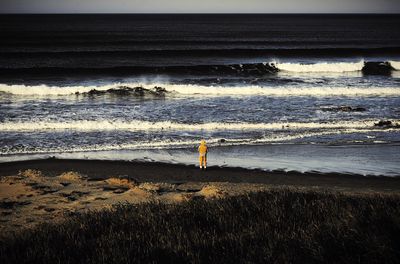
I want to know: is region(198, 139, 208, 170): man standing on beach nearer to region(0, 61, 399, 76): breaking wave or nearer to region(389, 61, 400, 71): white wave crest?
region(0, 61, 399, 76): breaking wave

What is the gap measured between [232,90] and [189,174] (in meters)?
16.2

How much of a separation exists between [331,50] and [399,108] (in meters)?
31.3

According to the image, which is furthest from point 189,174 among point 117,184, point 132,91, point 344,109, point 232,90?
point 132,91

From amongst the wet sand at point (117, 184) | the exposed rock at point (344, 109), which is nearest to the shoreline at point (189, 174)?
the wet sand at point (117, 184)

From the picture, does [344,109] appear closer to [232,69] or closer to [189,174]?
[189,174]

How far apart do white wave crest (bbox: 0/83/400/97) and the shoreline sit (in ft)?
46.9

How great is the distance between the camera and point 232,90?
2803 centimetres

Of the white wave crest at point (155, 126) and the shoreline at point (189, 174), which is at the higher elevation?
the white wave crest at point (155, 126)

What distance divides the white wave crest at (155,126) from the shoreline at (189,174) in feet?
15.0

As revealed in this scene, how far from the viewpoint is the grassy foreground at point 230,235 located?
13.8ft

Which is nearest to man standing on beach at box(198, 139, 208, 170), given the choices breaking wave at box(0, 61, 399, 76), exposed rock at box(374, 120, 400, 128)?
exposed rock at box(374, 120, 400, 128)

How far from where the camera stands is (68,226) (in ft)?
17.4

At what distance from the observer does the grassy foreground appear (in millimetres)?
4191

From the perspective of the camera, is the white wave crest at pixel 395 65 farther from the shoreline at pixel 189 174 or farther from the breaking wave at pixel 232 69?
the shoreline at pixel 189 174
